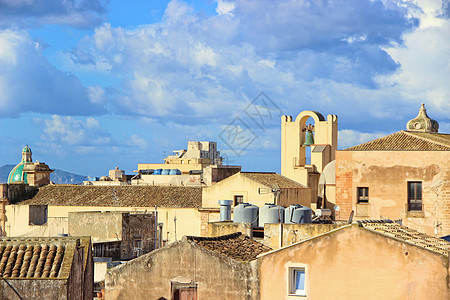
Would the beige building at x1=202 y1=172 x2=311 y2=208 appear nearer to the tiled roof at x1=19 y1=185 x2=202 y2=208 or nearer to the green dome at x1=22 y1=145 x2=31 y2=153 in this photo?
the tiled roof at x1=19 y1=185 x2=202 y2=208

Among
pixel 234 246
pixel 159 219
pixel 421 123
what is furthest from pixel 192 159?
pixel 234 246

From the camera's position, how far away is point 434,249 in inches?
691

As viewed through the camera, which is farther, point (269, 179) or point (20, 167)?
point (20, 167)

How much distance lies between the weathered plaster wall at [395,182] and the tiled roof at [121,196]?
69.0 feet

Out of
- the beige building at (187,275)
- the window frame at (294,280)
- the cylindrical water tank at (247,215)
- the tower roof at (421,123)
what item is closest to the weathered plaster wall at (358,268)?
the window frame at (294,280)

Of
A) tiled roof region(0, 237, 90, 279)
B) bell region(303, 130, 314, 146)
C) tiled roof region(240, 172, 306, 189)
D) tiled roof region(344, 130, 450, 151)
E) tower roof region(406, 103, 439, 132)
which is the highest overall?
bell region(303, 130, 314, 146)

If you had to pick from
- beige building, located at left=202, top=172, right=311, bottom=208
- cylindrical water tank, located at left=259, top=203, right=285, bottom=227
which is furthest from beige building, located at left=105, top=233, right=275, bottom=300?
beige building, located at left=202, top=172, right=311, bottom=208

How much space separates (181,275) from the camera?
1908cm

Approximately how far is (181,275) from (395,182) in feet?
52.7

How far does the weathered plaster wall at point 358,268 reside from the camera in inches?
680

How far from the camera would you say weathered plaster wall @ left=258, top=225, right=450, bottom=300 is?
680 inches

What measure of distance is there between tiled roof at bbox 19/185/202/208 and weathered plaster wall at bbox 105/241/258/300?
112 ft

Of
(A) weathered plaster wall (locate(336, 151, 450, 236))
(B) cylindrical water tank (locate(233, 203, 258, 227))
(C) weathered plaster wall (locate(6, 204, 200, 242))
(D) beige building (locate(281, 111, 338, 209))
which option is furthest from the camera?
(D) beige building (locate(281, 111, 338, 209))

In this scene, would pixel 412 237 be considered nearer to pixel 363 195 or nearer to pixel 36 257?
pixel 36 257
